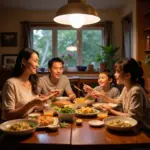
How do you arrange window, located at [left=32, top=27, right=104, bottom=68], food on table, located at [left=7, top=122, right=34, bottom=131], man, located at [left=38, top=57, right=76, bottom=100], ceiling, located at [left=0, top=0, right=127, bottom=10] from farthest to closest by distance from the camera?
window, located at [left=32, top=27, right=104, bottom=68]
ceiling, located at [left=0, top=0, right=127, bottom=10]
man, located at [left=38, top=57, right=76, bottom=100]
food on table, located at [left=7, top=122, right=34, bottom=131]

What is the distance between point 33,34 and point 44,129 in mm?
4257

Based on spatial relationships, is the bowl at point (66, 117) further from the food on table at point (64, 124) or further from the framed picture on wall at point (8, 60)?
the framed picture on wall at point (8, 60)

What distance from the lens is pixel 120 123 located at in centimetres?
153

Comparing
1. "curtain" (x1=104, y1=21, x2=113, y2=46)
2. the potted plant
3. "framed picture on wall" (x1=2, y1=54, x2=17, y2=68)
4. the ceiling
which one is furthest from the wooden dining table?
"framed picture on wall" (x1=2, y1=54, x2=17, y2=68)

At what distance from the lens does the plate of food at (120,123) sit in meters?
1.45

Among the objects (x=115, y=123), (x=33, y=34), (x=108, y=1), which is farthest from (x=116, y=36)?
(x=115, y=123)

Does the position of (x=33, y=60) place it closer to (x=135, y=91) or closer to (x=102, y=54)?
(x=135, y=91)

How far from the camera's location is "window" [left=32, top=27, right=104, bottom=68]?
5.45 m

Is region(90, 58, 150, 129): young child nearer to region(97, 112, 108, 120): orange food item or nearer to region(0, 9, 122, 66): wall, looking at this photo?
region(97, 112, 108, 120): orange food item

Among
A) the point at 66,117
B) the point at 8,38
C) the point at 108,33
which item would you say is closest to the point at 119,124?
the point at 66,117

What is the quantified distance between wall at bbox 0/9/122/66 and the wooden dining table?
4.15 meters

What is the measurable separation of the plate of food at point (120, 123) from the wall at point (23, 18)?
3951 mm

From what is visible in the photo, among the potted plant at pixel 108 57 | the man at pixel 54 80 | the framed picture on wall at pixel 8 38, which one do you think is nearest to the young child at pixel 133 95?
the man at pixel 54 80

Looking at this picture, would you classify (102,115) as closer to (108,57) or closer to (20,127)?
(20,127)
